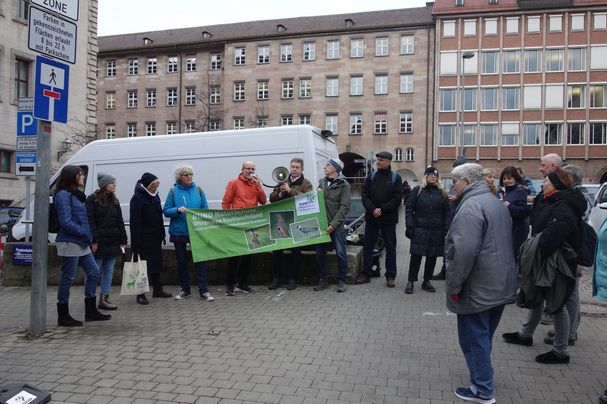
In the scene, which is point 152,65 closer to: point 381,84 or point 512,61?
point 381,84

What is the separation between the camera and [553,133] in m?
48.5

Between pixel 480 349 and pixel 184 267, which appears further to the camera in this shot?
pixel 184 267

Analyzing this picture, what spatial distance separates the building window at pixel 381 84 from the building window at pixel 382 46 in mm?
2160

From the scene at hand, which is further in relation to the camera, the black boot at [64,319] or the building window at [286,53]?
the building window at [286,53]

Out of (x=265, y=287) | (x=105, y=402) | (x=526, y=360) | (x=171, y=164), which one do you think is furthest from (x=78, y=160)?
(x=526, y=360)

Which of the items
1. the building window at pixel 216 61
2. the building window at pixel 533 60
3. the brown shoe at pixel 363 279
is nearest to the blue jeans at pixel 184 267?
the brown shoe at pixel 363 279

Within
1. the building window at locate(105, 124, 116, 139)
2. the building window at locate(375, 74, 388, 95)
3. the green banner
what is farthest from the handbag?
the building window at locate(105, 124, 116, 139)

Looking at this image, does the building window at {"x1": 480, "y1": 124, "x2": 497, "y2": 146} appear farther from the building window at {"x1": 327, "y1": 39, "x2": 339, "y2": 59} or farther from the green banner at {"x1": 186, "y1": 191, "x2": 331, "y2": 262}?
the green banner at {"x1": 186, "y1": 191, "x2": 331, "y2": 262}

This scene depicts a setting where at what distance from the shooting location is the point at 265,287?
8.90 meters

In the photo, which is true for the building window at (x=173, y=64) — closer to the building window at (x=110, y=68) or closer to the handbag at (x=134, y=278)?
the building window at (x=110, y=68)

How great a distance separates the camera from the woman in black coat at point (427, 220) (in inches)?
323

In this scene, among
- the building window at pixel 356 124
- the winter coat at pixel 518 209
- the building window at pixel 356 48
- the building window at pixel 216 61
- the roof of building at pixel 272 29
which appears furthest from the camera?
the building window at pixel 216 61

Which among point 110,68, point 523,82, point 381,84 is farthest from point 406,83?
point 110,68

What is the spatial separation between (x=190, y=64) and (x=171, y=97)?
3970 mm
